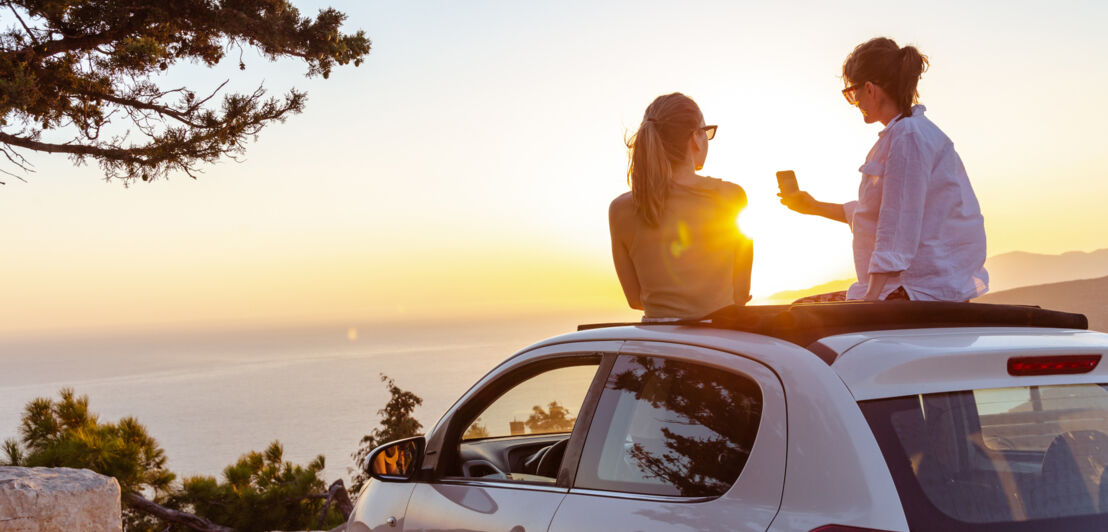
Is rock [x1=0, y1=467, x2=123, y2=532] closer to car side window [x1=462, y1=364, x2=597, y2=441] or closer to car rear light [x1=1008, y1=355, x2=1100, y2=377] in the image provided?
car side window [x1=462, y1=364, x2=597, y2=441]

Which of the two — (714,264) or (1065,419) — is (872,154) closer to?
(714,264)

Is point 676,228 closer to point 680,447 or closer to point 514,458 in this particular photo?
point 514,458

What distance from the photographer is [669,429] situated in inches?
93.0

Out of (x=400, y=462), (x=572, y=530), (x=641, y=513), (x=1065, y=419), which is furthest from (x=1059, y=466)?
(x=400, y=462)

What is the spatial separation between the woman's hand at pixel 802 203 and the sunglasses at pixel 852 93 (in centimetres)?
43

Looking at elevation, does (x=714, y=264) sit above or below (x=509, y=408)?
above

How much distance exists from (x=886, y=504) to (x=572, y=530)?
2.97 ft

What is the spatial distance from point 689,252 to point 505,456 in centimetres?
106

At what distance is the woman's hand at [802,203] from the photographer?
12.8ft

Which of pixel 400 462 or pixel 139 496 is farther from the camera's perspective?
pixel 139 496

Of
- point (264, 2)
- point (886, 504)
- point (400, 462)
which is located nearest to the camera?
point (886, 504)

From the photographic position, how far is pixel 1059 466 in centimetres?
197

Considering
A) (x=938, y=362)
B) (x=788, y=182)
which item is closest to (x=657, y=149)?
(x=788, y=182)

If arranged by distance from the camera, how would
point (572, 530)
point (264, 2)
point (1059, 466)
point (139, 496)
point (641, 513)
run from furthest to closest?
point (139, 496), point (264, 2), point (572, 530), point (641, 513), point (1059, 466)
